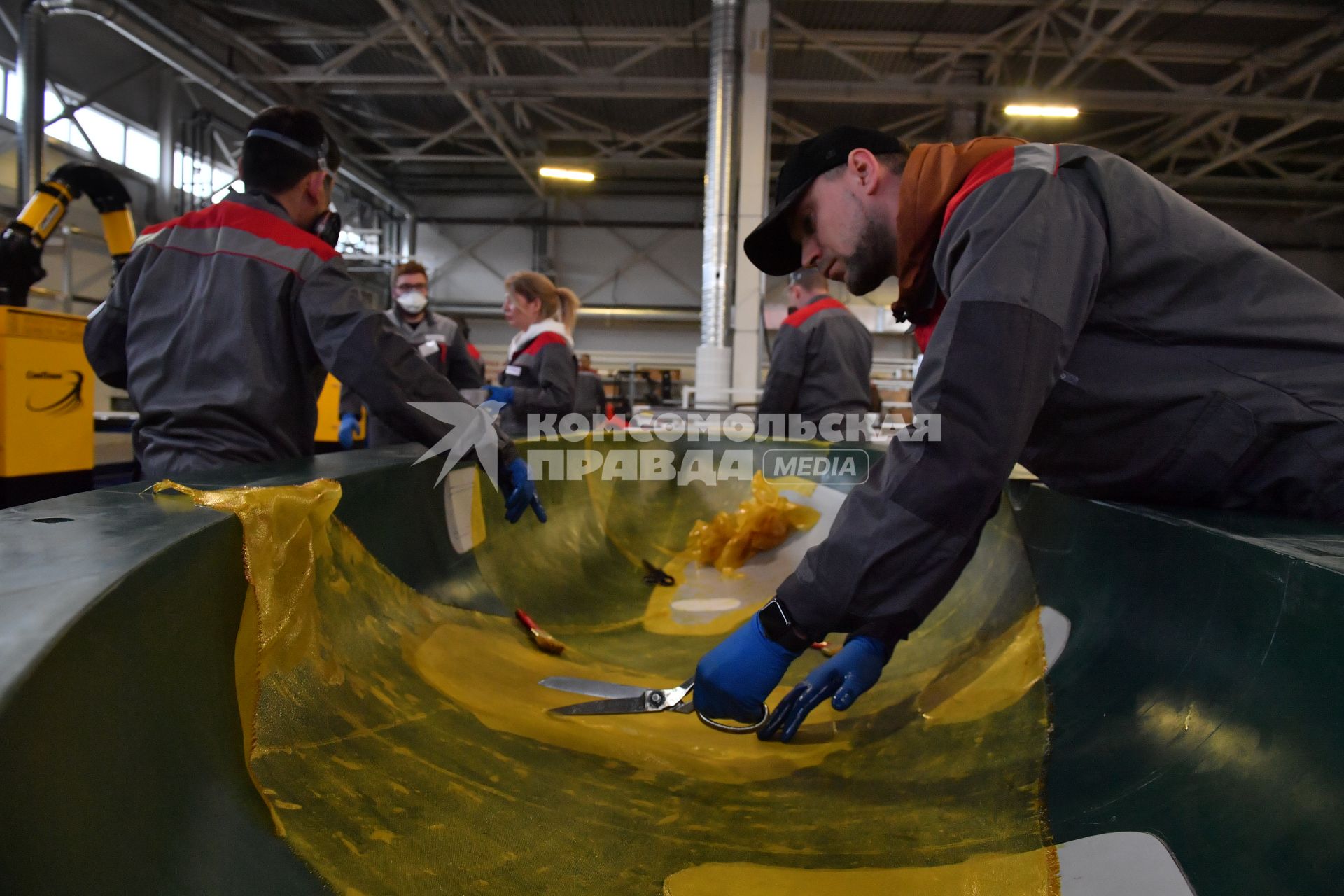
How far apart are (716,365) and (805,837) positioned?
5.32 meters

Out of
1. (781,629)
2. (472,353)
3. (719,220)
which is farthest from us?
(719,220)

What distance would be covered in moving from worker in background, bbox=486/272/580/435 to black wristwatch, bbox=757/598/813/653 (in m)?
3.10

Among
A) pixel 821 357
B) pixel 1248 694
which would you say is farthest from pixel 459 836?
pixel 821 357

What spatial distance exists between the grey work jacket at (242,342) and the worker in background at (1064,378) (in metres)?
1.00

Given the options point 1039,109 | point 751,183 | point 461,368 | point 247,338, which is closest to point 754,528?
point 247,338

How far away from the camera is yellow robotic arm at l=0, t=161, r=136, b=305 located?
3273 mm

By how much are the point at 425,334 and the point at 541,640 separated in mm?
2997

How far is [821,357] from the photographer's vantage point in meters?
3.69

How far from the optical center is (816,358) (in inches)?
146

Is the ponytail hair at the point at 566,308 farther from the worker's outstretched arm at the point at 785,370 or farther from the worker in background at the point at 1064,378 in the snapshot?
the worker in background at the point at 1064,378

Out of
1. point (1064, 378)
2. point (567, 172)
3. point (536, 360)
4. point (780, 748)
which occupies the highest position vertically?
point (567, 172)

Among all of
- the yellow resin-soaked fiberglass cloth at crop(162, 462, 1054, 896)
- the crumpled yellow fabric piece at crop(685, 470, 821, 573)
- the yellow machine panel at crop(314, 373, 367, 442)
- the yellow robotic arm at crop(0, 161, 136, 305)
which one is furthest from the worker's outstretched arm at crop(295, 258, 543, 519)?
the yellow machine panel at crop(314, 373, 367, 442)

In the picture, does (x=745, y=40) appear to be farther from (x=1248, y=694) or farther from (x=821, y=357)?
(x=1248, y=694)

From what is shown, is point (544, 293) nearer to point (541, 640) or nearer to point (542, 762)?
point (541, 640)
